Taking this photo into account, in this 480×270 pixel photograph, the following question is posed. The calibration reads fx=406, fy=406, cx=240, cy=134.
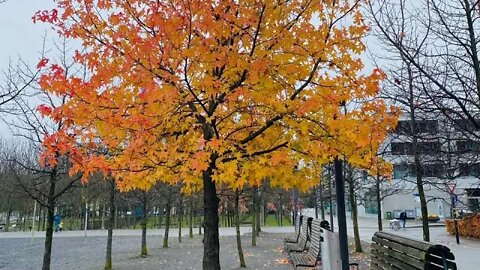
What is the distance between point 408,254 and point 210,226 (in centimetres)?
279

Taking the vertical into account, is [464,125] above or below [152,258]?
above

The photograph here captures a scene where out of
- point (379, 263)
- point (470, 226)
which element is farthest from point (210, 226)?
point (470, 226)

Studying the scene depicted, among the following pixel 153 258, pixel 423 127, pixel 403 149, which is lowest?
pixel 153 258

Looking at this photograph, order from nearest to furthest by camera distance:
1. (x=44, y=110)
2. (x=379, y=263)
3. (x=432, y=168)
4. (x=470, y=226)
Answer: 1. (x=44, y=110)
2. (x=379, y=263)
3. (x=432, y=168)
4. (x=470, y=226)

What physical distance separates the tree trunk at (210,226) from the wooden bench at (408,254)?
7.76ft

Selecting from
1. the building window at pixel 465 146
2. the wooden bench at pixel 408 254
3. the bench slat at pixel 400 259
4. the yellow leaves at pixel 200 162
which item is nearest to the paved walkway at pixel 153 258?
the building window at pixel 465 146

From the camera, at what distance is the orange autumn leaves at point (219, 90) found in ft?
16.3

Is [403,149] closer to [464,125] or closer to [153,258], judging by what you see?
[464,125]

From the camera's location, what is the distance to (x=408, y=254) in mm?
4258

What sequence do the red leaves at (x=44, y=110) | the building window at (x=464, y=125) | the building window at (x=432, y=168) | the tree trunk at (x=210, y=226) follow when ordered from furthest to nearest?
the building window at (x=432, y=168) < the building window at (x=464, y=125) < the tree trunk at (x=210, y=226) < the red leaves at (x=44, y=110)

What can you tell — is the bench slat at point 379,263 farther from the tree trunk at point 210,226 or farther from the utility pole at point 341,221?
the tree trunk at point 210,226

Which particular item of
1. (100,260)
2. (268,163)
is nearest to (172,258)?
(100,260)

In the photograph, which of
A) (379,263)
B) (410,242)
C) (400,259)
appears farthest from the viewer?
(379,263)

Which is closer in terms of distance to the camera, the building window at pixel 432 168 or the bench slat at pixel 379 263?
the bench slat at pixel 379 263
